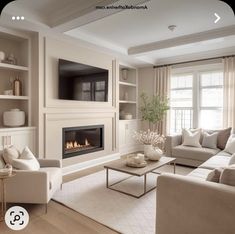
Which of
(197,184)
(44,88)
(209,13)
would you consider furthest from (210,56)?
(197,184)

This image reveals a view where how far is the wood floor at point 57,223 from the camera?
2125mm

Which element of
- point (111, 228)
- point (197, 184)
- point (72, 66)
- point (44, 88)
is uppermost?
point (72, 66)

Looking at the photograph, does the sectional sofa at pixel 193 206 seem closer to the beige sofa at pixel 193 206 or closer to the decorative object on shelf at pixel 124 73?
the beige sofa at pixel 193 206

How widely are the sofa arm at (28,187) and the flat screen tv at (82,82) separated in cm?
184

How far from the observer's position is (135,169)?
3072 millimetres

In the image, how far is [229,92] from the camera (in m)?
4.91

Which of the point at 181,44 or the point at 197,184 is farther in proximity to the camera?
the point at 181,44

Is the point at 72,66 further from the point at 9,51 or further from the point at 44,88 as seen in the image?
the point at 9,51

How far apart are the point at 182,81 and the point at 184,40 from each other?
5.77 ft

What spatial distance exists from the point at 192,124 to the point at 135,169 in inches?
127

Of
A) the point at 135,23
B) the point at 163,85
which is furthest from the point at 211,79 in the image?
the point at 135,23

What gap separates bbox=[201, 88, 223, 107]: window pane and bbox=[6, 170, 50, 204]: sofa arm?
4.49 metres

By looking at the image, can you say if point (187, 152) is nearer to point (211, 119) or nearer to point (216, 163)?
point (216, 163)

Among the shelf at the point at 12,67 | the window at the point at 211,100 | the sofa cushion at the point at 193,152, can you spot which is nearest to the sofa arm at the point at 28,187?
the shelf at the point at 12,67
